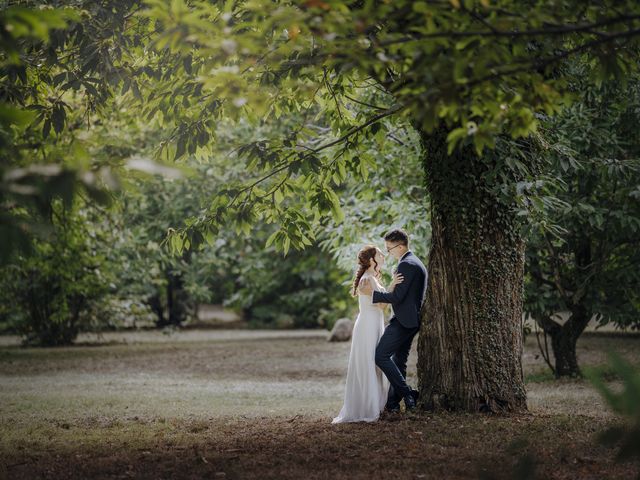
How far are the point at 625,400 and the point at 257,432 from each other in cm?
586

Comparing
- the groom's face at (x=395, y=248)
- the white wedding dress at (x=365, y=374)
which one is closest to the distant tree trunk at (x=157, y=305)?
the white wedding dress at (x=365, y=374)

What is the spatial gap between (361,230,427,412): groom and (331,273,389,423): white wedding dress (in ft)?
0.53

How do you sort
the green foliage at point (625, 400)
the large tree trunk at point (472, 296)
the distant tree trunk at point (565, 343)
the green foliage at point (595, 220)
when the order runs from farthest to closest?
the distant tree trunk at point (565, 343)
the green foliage at point (595, 220)
the large tree trunk at point (472, 296)
the green foliage at point (625, 400)

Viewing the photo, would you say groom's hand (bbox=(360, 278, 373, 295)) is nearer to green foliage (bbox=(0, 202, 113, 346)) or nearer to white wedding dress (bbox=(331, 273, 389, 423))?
white wedding dress (bbox=(331, 273, 389, 423))

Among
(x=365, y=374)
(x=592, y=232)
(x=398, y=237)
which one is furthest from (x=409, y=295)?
(x=592, y=232)

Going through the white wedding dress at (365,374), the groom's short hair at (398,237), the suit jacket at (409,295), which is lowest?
the white wedding dress at (365,374)

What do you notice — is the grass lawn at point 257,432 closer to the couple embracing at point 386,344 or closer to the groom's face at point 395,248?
the couple embracing at point 386,344

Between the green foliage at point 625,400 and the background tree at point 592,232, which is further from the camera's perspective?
the background tree at point 592,232

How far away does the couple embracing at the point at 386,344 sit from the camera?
8.73m

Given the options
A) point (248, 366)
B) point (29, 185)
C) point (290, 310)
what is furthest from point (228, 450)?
point (290, 310)

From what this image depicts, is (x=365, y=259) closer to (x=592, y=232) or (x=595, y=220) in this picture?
(x=595, y=220)

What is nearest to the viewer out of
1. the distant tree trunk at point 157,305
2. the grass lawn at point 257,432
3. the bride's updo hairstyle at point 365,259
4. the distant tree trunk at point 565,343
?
the grass lawn at point 257,432

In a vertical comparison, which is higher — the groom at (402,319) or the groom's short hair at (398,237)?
the groom's short hair at (398,237)

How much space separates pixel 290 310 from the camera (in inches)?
1324
